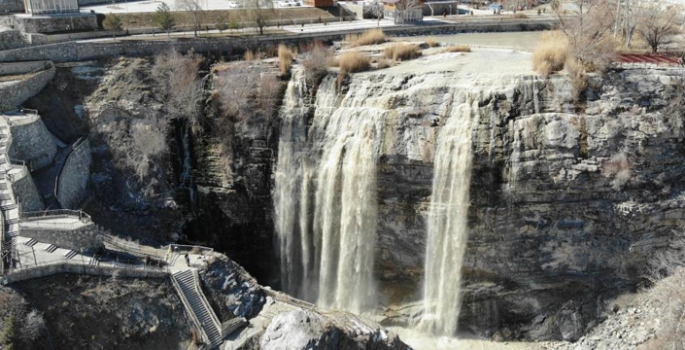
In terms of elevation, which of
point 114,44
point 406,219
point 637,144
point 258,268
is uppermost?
point 114,44

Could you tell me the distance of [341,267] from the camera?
3428 cm

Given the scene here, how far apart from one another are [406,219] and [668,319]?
14214 mm

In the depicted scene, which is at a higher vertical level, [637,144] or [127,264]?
[637,144]

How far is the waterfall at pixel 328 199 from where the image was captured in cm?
3350

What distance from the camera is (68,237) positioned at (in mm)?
26672

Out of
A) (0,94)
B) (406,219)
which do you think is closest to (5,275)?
(0,94)

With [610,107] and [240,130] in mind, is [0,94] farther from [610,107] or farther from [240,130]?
[610,107]

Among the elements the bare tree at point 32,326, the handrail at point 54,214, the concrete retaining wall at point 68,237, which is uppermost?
the handrail at point 54,214

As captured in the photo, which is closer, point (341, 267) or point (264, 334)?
point (264, 334)

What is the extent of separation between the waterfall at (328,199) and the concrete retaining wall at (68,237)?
40.6 feet

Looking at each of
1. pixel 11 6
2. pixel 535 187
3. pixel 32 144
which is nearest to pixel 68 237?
pixel 32 144

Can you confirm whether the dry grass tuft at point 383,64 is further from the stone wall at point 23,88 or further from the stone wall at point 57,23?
the stone wall at point 57,23

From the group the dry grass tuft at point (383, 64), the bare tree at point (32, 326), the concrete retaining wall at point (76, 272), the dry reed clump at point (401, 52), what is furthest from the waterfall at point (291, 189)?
the bare tree at point (32, 326)

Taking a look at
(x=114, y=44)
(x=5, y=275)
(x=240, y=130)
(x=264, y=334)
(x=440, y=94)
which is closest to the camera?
(x=5, y=275)
